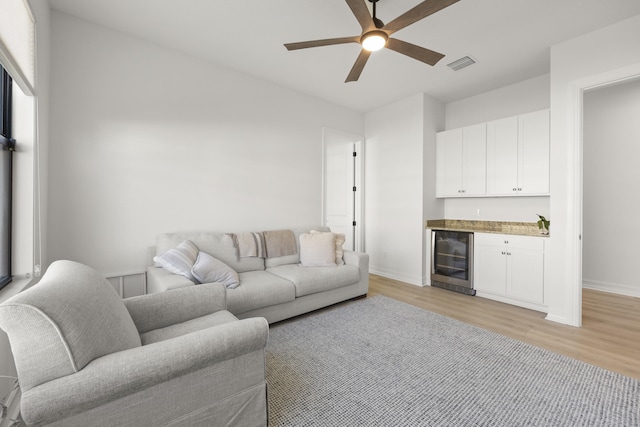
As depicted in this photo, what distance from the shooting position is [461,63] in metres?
3.25

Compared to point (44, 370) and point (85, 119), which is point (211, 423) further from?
point (85, 119)

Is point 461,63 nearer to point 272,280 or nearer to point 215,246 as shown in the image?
point 272,280

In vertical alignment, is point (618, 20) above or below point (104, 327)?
above

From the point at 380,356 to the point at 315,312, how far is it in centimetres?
105

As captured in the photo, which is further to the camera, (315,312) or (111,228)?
(315,312)

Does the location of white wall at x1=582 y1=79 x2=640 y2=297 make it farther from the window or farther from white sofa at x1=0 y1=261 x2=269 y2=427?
the window

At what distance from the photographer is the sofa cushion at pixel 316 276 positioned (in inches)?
113

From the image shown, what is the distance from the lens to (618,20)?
98.6 inches

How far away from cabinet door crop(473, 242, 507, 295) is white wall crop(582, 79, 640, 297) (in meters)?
1.62

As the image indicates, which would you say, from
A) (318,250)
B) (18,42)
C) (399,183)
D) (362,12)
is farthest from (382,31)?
(399,183)

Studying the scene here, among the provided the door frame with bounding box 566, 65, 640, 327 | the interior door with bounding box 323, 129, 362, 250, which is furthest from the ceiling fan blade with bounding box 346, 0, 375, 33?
the interior door with bounding box 323, 129, 362, 250

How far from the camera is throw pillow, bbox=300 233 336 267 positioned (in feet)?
11.0

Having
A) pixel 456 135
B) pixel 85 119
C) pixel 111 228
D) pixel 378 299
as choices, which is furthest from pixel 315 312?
pixel 456 135

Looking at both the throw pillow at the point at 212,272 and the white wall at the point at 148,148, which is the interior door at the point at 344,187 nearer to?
the white wall at the point at 148,148
